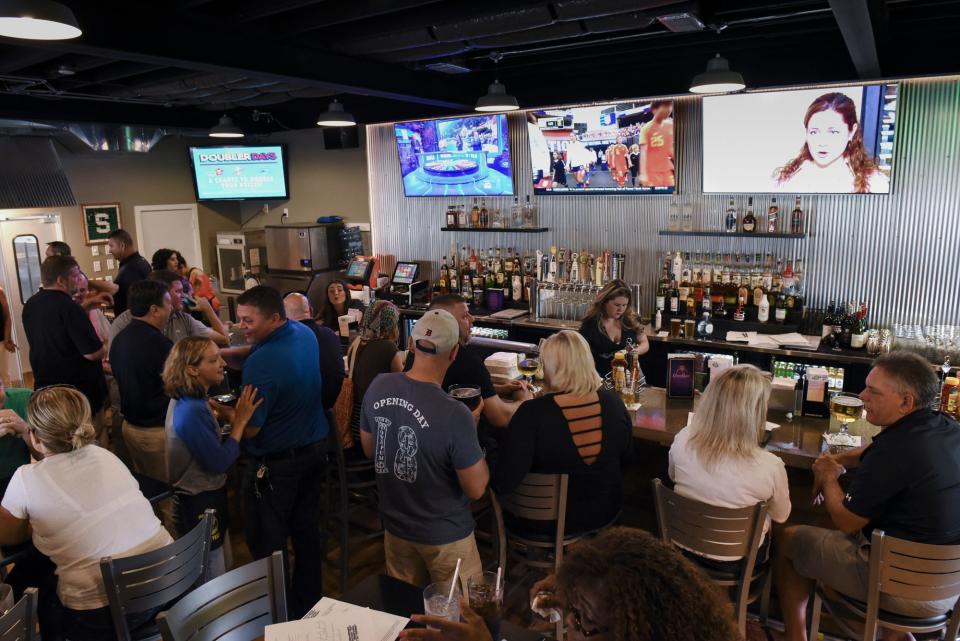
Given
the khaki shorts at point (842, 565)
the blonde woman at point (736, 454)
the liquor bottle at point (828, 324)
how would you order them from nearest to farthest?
1. the khaki shorts at point (842, 565)
2. the blonde woman at point (736, 454)
3. the liquor bottle at point (828, 324)

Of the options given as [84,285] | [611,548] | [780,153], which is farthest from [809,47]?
[84,285]

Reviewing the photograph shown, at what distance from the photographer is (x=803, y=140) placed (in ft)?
16.9

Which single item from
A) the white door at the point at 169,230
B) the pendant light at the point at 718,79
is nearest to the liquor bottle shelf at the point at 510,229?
the pendant light at the point at 718,79

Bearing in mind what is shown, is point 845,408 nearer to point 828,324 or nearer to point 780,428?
point 780,428

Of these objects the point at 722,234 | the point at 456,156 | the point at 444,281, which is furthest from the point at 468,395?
the point at 456,156

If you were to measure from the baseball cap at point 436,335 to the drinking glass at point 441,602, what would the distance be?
83 centimetres

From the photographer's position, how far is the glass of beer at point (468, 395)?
296 centimetres

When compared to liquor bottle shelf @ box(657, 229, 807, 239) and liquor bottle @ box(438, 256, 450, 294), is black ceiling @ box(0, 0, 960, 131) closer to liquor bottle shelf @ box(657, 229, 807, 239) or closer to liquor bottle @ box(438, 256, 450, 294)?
liquor bottle shelf @ box(657, 229, 807, 239)

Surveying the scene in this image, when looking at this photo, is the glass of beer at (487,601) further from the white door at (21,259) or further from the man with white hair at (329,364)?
the white door at (21,259)

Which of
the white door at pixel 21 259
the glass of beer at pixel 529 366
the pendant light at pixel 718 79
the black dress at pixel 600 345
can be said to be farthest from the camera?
the white door at pixel 21 259

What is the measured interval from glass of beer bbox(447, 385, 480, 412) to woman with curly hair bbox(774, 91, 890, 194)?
3.60 metres

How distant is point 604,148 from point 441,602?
16.4 ft

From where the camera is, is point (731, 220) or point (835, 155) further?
point (731, 220)

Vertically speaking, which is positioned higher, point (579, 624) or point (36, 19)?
point (36, 19)
